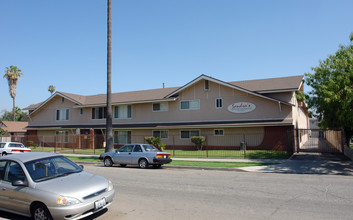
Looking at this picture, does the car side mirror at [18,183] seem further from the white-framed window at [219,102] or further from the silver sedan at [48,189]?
the white-framed window at [219,102]

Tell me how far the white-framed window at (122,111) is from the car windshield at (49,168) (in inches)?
974

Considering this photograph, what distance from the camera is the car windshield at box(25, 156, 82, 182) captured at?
618 cm

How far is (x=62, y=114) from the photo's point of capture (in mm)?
A: 36938

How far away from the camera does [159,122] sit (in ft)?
96.6

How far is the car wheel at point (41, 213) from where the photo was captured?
17.9ft

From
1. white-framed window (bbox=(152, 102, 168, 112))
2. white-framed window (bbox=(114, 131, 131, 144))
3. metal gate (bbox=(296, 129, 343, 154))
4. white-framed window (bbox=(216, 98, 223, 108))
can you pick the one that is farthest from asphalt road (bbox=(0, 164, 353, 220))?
white-framed window (bbox=(114, 131, 131, 144))

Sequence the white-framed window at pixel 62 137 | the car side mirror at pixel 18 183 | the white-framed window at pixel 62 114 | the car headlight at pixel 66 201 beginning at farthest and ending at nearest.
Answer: the white-framed window at pixel 62 114 → the white-framed window at pixel 62 137 → the car side mirror at pixel 18 183 → the car headlight at pixel 66 201

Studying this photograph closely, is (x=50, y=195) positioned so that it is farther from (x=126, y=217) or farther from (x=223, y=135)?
(x=223, y=135)

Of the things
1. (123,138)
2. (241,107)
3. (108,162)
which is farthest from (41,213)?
(123,138)

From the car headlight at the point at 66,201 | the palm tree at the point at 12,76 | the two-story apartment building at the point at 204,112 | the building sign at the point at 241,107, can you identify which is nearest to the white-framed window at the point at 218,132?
the two-story apartment building at the point at 204,112

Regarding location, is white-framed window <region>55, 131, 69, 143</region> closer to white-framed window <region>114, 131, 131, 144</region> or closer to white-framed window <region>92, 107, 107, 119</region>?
white-framed window <region>92, 107, 107, 119</region>

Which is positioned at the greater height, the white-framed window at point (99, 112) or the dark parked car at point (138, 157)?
the white-framed window at point (99, 112)

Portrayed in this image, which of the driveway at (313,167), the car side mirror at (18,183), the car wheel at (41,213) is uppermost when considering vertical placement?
the car side mirror at (18,183)

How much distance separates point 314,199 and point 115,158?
1203cm
